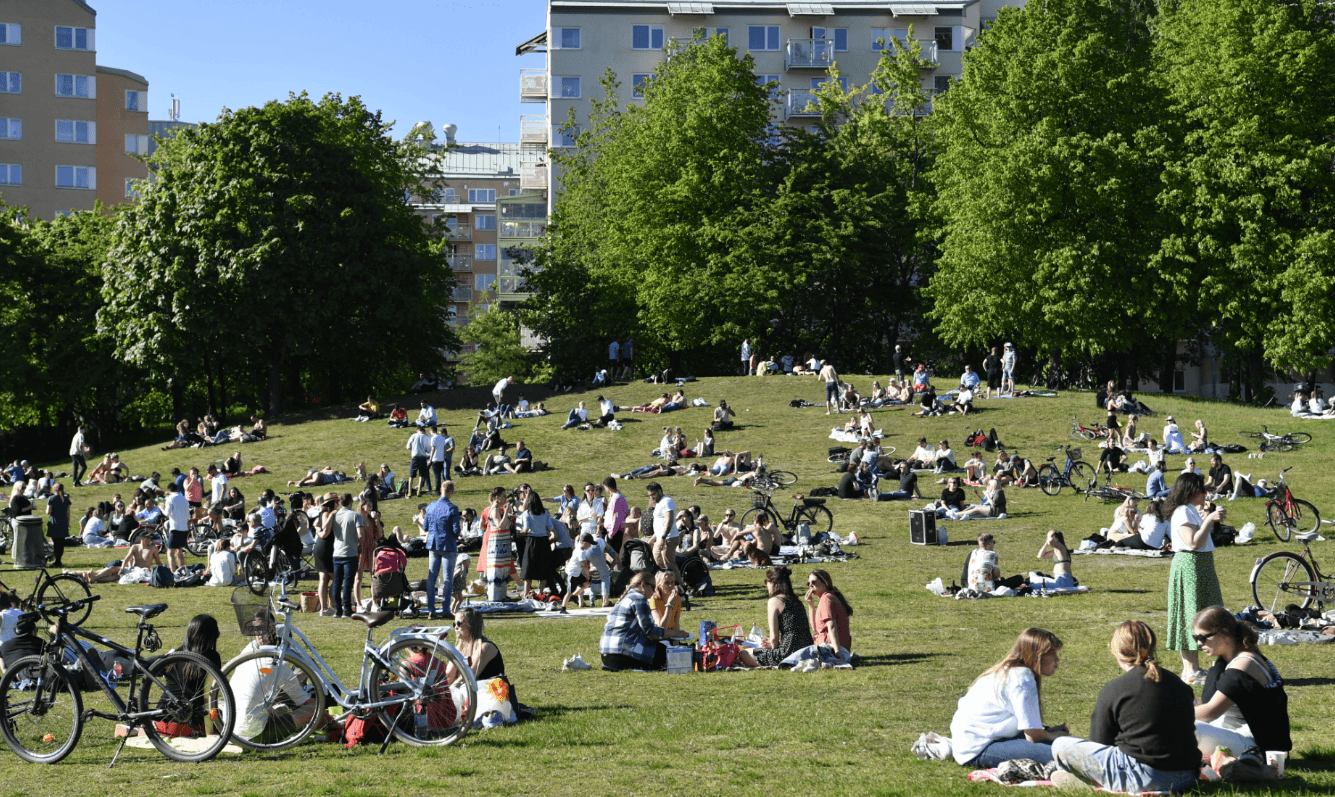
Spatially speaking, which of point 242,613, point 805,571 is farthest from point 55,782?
point 805,571

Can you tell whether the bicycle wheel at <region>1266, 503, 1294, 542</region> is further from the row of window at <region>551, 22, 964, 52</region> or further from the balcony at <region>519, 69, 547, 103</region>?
the balcony at <region>519, 69, 547, 103</region>

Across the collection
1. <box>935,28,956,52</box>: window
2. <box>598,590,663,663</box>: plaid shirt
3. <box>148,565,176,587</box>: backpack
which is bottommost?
<box>148,565,176,587</box>: backpack

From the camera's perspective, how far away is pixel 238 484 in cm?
3800

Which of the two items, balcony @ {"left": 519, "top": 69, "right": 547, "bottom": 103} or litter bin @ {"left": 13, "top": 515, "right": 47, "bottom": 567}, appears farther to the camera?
balcony @ {"left": 519, "top": 69, "right": 547, "bottom": 103}

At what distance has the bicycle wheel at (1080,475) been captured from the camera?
31625 mm

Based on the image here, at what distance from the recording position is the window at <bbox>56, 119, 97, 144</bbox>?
85062 millimetres

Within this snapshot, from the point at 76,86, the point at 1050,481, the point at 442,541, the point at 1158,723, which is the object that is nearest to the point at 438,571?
the point at 442,541

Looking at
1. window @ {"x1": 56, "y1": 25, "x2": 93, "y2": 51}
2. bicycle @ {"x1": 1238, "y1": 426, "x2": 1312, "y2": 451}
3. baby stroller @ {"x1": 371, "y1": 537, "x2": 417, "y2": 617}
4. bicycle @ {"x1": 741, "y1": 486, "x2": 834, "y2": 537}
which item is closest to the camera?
baby stroller @ {"x1": 371, "y1": 537, "x2": 417, "y2": 617}

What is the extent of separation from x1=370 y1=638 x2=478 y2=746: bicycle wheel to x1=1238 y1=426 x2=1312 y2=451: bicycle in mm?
30407

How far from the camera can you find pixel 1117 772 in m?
7.76

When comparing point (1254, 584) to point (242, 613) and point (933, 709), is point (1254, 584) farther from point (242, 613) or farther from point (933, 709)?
point (242, 613)

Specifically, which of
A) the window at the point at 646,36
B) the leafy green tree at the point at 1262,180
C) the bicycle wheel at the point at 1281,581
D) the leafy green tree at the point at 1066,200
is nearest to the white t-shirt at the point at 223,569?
the bicycle wheel at the point at 1281,581

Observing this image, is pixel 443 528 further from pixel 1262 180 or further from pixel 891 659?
pixel 1262 180

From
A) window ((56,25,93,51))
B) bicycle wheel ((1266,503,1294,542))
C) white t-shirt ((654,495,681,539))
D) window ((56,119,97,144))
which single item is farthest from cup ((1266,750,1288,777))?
window ((56,25,93,51))
